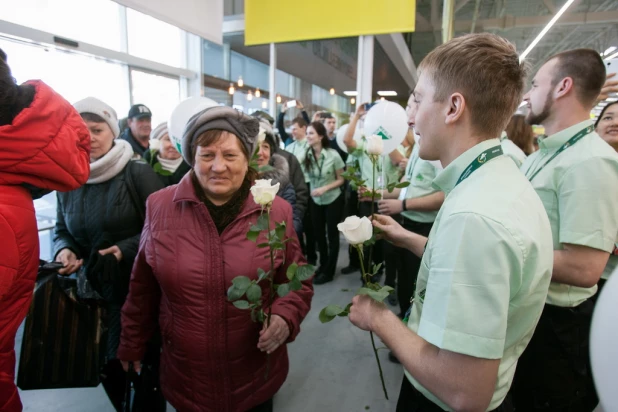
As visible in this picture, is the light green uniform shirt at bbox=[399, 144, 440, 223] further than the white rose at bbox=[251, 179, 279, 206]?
Yes

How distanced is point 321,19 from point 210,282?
18.8 feet

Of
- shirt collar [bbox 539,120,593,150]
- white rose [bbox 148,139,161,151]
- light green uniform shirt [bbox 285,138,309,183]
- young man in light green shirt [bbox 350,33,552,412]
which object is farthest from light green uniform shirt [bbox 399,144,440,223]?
white rose [bbox 148,139,161,151]

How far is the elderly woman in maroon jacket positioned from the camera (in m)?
→ 1.27

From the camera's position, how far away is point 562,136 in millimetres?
1473

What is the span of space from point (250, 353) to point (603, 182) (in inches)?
57.2

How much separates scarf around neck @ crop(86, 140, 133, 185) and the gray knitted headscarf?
59cm

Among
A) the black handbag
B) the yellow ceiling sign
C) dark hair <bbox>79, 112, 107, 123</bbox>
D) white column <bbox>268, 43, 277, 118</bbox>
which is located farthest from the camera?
white column <bbox>268, 43, 277, 118</bbox>

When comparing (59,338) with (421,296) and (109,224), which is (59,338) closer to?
(109,224)

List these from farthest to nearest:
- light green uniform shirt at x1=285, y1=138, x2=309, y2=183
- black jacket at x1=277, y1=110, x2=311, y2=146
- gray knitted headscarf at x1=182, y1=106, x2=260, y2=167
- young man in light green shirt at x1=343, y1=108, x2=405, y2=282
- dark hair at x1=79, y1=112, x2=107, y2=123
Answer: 1. black jacket at x1=277, y1=110, x2=311, y2=146
2. light green uniform shirt at x1=285, y1=138, x2=309, y2=183
3. young man in light green shirt at x1=343, y1=108, x2=405, y2=282
4. dark hair at x1=79, y1=112, x2=107, y2=123
5. gray knitted headscarf at x1=182, y1=106, x2=260, y2=167

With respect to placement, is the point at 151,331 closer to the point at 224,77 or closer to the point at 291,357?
the point at 291,357

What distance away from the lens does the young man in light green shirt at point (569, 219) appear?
1272 millimetres

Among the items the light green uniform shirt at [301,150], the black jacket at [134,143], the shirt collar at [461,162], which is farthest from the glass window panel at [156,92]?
the shirt collar at [461,162]

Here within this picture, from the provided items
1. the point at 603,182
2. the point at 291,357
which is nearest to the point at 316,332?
the point at 291,357

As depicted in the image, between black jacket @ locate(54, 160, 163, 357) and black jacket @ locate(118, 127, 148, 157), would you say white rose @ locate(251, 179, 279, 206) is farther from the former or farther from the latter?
black jacket @ locate(118, 127, 148, 157)
